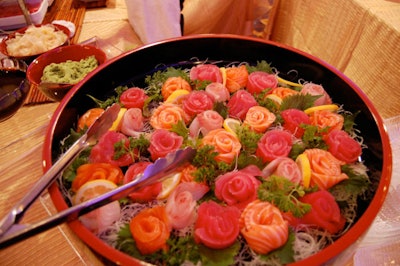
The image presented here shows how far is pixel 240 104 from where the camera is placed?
838 millimetres

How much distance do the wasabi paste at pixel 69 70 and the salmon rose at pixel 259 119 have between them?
61cm

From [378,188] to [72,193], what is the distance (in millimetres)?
620

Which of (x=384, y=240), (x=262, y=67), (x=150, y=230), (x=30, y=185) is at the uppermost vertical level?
(x=262, y=67)

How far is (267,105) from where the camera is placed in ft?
2.79

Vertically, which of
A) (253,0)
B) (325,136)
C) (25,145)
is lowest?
(25,145)

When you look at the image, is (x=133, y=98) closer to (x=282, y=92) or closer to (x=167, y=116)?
(x=167, y=116)

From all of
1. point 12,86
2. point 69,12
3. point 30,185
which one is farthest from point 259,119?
point 69,12

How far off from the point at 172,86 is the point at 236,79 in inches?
7.5

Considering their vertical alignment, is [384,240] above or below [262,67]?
below

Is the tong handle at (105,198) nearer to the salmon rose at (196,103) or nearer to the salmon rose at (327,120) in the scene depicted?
the salmon rose at (196,103)

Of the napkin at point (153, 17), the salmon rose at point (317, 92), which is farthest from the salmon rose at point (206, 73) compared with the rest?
the napkin at point (153, 17)

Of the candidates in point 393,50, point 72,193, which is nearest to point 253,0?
point 393,50

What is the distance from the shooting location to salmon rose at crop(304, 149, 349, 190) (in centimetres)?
67

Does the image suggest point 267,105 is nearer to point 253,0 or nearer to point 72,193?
point 72,193
